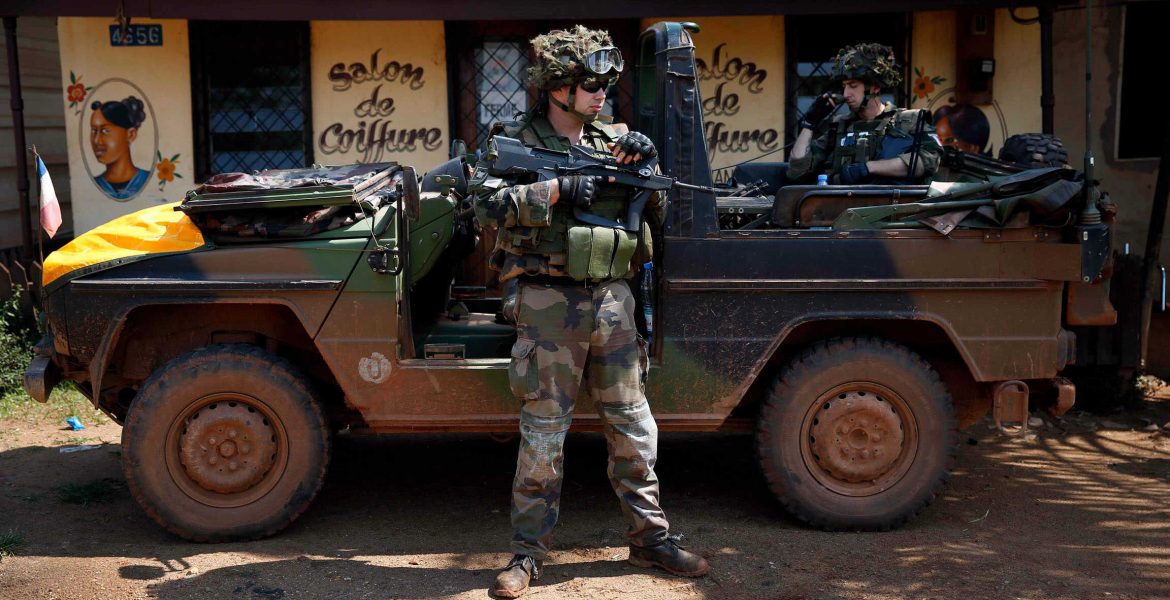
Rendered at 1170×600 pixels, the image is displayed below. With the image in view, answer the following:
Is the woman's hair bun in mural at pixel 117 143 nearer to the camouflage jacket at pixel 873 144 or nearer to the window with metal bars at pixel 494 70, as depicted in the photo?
the window with metal bars at pixel 494 70

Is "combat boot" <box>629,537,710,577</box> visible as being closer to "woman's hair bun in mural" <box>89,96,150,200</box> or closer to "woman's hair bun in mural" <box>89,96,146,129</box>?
"woman's hair bun in mural" <box>89,96,150,200</box>

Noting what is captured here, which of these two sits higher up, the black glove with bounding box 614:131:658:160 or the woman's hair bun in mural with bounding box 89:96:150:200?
the woman's hair bun in mural with bounding box 89:96:150:200

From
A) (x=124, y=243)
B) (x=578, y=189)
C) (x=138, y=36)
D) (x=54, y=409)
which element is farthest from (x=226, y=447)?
(x=138, y=36)

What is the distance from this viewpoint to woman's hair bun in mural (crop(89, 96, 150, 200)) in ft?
27.2

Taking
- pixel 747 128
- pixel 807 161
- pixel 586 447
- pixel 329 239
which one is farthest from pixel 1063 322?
pixel 747 128

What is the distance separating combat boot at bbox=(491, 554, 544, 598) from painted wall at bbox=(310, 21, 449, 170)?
15.8 feet

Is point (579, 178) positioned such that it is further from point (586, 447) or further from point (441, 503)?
point (586, 447)

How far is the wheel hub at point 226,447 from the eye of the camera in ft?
14.9

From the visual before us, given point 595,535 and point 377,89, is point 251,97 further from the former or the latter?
point 595,535

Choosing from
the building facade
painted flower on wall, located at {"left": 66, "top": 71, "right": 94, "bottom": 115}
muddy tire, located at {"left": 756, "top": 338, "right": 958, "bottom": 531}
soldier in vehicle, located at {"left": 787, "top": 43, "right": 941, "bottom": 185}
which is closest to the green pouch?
muddy tire, located at {"left": 756, "top": 338, "right": 958, "bottom": 531}

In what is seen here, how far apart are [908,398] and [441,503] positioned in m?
2.28

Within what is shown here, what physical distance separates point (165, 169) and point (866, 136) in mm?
5441

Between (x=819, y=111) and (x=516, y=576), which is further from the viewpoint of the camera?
(x=819, y=111)

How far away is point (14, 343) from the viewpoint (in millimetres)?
7527
